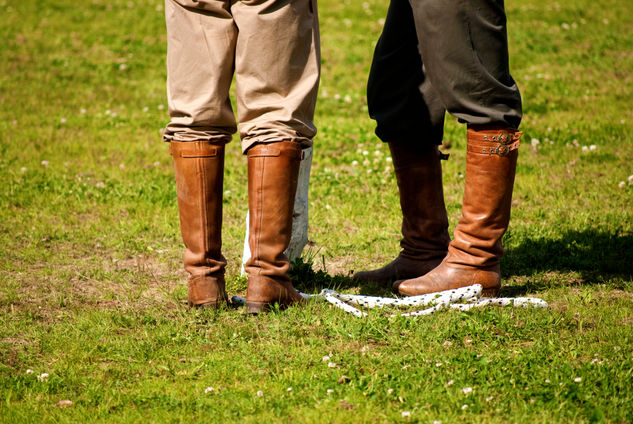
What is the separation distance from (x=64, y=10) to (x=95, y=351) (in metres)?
12.1

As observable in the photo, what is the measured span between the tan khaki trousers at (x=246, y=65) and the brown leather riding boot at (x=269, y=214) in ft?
0.26

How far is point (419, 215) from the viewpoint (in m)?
4.17

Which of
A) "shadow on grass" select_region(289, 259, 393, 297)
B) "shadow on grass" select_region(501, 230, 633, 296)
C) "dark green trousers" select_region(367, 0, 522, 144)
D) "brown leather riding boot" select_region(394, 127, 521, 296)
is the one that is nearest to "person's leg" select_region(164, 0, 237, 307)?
"shadow on grass" select_region(289, 259, 393, 297)

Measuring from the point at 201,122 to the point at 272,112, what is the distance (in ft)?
1.13

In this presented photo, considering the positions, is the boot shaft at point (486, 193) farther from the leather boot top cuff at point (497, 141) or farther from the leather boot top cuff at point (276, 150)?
the leather boot top cuff at point (276, 150)

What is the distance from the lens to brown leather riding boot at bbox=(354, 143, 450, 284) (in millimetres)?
4105

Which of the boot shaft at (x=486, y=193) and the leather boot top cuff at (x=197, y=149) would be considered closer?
the leather boot top cuff at (x=197, y=149)

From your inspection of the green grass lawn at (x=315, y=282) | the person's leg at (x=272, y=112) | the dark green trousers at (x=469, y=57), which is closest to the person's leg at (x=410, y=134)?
the dark green trousers at (x=469, y=57)

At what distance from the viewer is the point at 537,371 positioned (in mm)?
2951

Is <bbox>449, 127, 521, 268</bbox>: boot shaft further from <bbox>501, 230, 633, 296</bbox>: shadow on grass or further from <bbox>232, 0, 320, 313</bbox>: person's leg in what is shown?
<bbox>232, 0, 320, 313</bbox>: person's leg

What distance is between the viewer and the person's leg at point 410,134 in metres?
4.03

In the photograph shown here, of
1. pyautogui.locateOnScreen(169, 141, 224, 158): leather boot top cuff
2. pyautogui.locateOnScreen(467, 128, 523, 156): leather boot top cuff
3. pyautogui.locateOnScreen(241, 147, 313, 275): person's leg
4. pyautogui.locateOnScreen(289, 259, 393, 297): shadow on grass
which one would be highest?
pyautogui.locateOnScreen(467, 128, 523, 156): leather boot top cuff

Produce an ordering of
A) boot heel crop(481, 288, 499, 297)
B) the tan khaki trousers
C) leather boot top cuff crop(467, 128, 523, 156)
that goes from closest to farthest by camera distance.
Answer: the tan khaki trousers → leather boot top cuff crop(467, 128, 523, 156) → boot heel crop(481, 288, 499, 297)

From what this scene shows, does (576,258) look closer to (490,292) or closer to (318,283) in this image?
(490,292)
